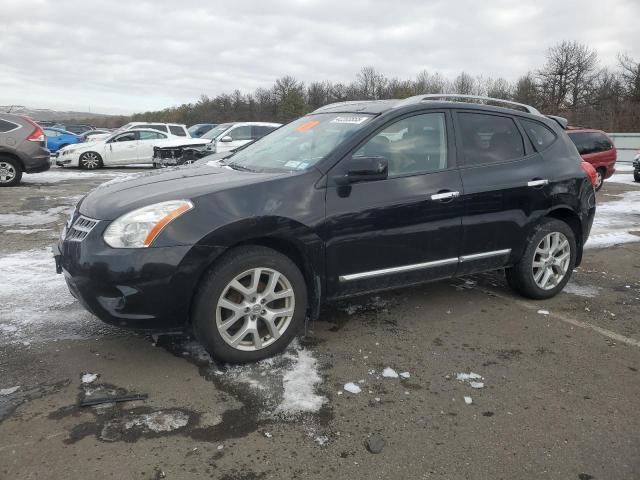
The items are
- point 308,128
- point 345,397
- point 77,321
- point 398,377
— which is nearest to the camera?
point 345,397

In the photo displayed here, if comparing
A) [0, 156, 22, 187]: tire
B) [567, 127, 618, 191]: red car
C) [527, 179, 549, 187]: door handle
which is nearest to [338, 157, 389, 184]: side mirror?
[527, 179, 549, 187]: door handle

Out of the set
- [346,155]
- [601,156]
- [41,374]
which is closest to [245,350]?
[41,374]

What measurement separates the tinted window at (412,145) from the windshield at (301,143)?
198 millimetres

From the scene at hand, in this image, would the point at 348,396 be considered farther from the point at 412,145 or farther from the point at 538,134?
the point at 538,134

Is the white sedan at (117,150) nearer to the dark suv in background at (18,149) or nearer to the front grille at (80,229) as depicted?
the dark suv in background at (18,149)

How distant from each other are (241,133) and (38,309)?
12.9 meters

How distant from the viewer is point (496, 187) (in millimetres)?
4344

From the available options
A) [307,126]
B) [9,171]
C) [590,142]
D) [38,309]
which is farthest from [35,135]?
[590,142]

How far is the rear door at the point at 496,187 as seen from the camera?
14.0 ft

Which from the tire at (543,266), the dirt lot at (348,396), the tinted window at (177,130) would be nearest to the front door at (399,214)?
the dirt lot at (348,396)

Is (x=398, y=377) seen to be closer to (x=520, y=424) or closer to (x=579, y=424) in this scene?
(x=520, y=424)

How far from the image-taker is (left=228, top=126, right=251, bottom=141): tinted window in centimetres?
1633

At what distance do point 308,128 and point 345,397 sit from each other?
230cm

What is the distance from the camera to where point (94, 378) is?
127 inches
